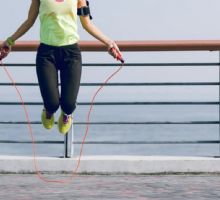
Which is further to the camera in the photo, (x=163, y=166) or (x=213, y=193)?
(x=163, y=166)

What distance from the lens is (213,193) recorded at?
21.5ft

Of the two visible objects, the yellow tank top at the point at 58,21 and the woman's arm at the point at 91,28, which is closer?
the yellow tank top at the point at 58,21

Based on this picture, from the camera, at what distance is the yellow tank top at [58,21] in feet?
20.1

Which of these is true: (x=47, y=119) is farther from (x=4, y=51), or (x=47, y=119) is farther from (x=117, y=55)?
(x=117, y=55)

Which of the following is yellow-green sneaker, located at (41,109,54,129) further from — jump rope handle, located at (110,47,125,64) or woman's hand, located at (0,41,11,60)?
jump rope handle, located at (110,47,125,64)

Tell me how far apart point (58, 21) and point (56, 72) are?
397 millimetres

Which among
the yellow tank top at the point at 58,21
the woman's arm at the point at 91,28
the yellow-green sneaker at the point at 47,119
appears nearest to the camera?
the yellow tank top at the point at 58,21

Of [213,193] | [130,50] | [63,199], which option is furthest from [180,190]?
[130,50]

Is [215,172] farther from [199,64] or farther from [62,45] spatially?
[62,45]

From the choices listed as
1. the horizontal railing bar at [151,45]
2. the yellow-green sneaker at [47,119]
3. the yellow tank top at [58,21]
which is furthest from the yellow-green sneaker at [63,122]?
the horizontal railing bar at [151,45]

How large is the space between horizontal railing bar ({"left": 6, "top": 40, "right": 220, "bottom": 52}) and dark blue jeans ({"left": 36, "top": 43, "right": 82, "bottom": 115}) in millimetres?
1270

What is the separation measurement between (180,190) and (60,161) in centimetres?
149

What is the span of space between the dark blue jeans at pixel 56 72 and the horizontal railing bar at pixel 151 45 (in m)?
1.27

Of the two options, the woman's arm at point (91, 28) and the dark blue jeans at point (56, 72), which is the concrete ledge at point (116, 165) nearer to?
the dark blue jeans at point (56, 72)
